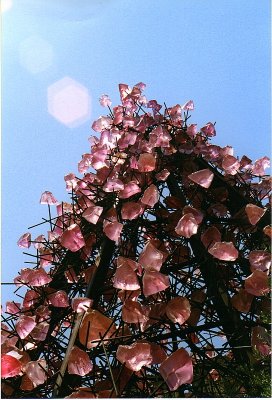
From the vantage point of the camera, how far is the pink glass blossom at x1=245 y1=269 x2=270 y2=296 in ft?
4.38

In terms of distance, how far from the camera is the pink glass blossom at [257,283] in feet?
4.38

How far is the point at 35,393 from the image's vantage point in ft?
4.06

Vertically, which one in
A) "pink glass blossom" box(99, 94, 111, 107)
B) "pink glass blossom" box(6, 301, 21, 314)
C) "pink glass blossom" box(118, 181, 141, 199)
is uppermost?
"pink glass blossom" box(99, 94, 111, 107)

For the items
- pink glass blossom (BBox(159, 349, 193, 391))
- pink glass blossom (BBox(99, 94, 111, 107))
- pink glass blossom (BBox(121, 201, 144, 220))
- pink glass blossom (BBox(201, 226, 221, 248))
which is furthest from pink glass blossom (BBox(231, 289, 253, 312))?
pink glass blossom (BBox(99, 94, 111, 107))

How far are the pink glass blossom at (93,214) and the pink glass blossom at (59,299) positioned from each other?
246 mm

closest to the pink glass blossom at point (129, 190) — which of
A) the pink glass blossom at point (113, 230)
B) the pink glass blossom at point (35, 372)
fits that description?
the pink glass blossom at point (113, 230)

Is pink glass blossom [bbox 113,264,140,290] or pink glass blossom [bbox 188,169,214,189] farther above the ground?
pink glass blossom [bbox 188,169,214,189]

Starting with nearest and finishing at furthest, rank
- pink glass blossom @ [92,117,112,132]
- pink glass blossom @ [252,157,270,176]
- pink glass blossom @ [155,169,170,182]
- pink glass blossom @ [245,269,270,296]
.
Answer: pink glass blossom @ [245,269,270,296] < pink glass blossom @ [155,169,170,182] < pink glass blossom @ [252,157,270,176] < pink glass blossom @ [92,117,112,132]

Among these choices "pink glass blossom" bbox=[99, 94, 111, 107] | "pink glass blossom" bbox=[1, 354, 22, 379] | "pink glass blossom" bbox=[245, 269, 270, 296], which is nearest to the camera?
"pink glass blossom" bbox=[1, 354, 22, 379]

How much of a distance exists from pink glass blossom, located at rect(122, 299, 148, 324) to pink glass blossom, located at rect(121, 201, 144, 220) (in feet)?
0.95

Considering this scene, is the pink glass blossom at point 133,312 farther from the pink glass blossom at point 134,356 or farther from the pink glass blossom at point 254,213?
the pink glass blossom at point 254,213

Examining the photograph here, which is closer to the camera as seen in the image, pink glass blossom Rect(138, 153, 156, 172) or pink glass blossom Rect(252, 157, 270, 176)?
pink glass blossom Rect(138, 153, 156, 172)

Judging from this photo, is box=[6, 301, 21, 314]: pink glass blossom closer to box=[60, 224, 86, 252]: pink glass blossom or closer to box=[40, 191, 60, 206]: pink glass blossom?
box=[60, 224, 86, 252]: pink glass blossom

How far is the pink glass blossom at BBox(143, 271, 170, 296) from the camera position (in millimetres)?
1267
